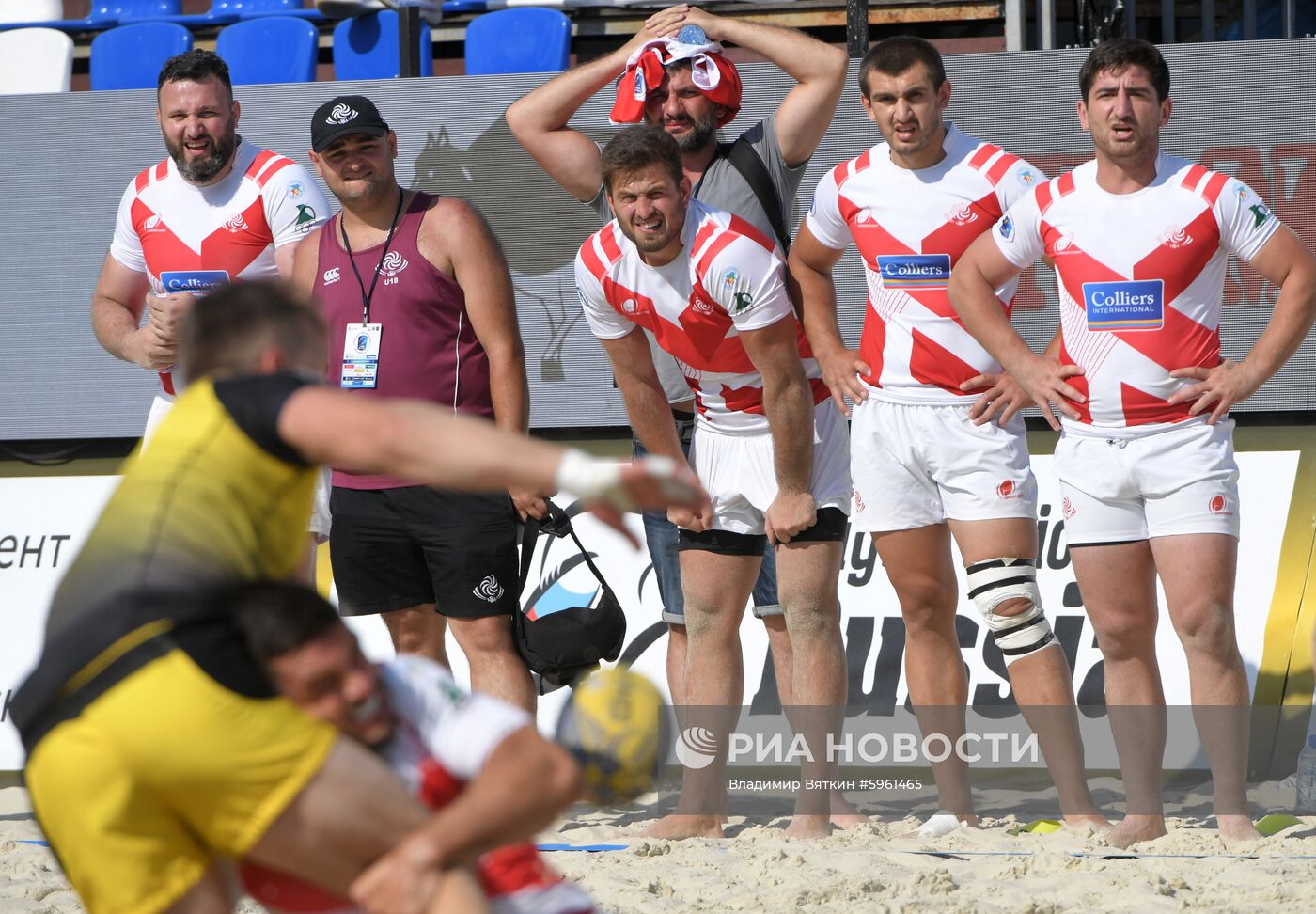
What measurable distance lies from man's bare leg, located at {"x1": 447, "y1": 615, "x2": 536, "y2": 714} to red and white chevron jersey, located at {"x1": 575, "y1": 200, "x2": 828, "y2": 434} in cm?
95

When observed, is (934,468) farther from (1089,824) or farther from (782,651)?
(1089,824)

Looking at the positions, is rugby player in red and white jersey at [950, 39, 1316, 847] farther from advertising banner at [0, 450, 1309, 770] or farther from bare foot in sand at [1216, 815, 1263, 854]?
advertising banner at [0, 450, 1309, 770]

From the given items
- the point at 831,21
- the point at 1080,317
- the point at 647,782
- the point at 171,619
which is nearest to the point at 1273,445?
the point at 1080,317

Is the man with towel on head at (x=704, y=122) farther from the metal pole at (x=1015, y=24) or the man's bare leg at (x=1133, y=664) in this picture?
the metal pole at (x=1015, y=24)

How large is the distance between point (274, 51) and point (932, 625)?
5.58m

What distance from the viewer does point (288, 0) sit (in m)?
9.48

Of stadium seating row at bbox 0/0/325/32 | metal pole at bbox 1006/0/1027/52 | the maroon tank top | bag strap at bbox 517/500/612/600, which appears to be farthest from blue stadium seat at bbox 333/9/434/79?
bag strap at bbox 517/500/612/600

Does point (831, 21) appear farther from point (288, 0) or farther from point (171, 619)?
point (171, 619)

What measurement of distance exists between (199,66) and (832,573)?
2.73 metres

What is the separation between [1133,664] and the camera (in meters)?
4.63

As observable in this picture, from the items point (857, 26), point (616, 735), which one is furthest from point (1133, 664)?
point (857, 26)

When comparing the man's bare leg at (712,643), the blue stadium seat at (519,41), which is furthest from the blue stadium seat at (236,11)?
the man's bare leg at (712,643)

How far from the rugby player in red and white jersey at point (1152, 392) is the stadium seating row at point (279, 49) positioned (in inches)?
167

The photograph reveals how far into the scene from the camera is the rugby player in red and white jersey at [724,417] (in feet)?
14.9
